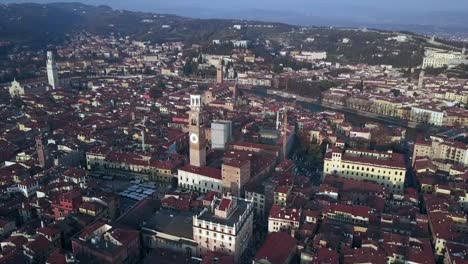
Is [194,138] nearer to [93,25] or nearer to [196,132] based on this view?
[196,132]

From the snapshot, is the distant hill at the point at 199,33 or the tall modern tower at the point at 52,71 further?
the distant hill at the point at 199,33

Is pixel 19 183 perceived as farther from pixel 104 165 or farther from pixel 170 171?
pixel 170 171

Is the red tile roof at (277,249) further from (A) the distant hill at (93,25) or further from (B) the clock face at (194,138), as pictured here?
(A) the distant hill at (93,25)

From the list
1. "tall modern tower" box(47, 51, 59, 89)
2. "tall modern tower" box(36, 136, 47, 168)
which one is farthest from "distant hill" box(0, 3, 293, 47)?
"tall modern tower" box(36, 136, 47, 168)

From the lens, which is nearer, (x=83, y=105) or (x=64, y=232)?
(x=64, y=232)

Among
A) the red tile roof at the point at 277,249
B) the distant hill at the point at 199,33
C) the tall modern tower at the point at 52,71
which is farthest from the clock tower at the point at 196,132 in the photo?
the distant hill at the point at 199,33

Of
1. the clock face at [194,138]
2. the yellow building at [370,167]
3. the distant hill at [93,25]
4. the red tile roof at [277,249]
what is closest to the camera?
the red tile roof at [277,249]

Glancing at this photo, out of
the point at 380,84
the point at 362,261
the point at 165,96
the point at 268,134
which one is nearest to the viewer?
the point at 362,261

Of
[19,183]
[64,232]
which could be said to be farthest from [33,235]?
[19,183]
